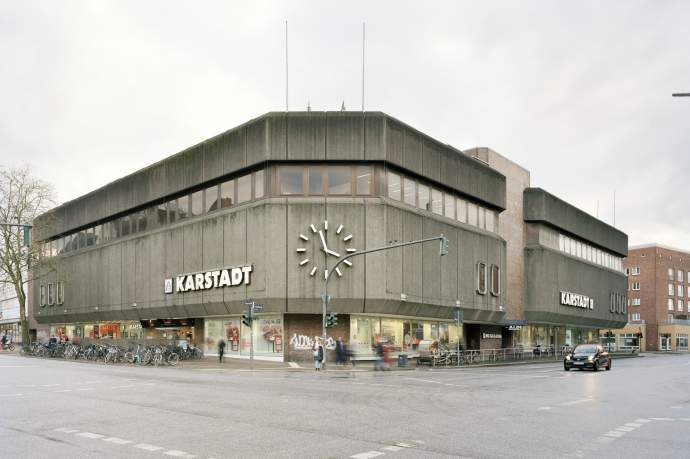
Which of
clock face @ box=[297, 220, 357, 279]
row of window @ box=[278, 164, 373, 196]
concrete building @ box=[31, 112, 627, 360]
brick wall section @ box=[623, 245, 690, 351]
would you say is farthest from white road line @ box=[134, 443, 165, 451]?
brick wall section @ box=[623, 245, 690, 351]

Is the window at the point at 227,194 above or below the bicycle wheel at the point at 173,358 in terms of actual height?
above

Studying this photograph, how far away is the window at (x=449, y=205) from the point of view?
5034cm

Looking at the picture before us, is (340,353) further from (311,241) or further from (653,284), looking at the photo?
(653,284)

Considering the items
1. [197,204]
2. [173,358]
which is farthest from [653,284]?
[173,358]

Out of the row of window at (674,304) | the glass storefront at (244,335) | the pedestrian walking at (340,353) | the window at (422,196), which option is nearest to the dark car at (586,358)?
the pedestrian walking at (340,353)

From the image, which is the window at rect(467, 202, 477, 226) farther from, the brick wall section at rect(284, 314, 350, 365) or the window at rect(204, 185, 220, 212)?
the window at rect(204, 185, 220, 212)

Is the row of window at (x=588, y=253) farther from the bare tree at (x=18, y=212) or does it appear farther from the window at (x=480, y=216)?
the bare tree at (x=18, y=212)

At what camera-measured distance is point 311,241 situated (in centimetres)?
4228

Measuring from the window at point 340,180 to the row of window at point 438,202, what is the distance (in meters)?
2.76

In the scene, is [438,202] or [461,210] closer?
[438,202]

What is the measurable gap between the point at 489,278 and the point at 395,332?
1286cm

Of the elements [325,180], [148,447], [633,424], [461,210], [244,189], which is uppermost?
[325,180]

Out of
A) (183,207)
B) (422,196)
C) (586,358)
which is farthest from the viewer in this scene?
(183,207)

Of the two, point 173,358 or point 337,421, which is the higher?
point 337,421
